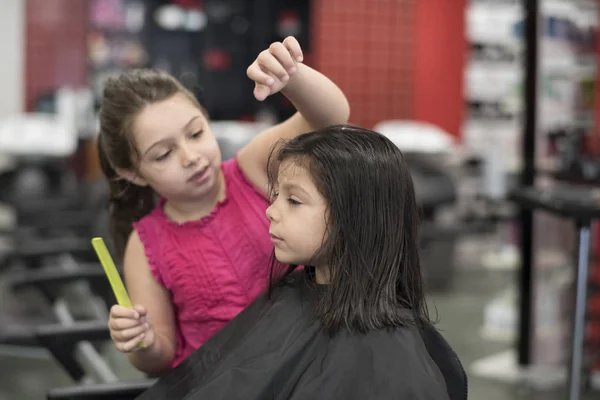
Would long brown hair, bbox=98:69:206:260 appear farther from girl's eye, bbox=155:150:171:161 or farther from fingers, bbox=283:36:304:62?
fingers, bbox=283:36:304:62

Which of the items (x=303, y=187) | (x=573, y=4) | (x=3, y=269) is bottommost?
(x=3, y=269)

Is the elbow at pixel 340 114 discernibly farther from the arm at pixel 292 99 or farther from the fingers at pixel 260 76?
the fingers at pixel 260 76

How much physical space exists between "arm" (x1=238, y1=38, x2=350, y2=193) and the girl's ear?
0.62 feet

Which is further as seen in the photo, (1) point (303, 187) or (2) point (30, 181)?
(2) point (30, 181)

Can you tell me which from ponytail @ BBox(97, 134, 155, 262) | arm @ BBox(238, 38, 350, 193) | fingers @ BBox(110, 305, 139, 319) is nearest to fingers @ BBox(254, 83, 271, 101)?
arm @ BBox(238, 38, 350, 193)

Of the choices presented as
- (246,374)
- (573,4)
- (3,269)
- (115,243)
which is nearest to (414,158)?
(573,4)

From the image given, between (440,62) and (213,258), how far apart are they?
5.93m

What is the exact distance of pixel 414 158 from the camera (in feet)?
18.2

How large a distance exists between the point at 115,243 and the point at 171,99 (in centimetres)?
36

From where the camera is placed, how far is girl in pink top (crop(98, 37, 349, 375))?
1.40m

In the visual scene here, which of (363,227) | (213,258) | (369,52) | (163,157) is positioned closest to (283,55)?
(363,227)

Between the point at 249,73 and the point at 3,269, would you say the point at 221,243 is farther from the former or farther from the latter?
the point at 3,269

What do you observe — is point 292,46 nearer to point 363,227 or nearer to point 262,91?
point 262,91

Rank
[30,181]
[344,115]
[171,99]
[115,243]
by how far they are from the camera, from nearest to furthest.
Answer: [344,115] < [171,99] < [115,243] < [30,181]
